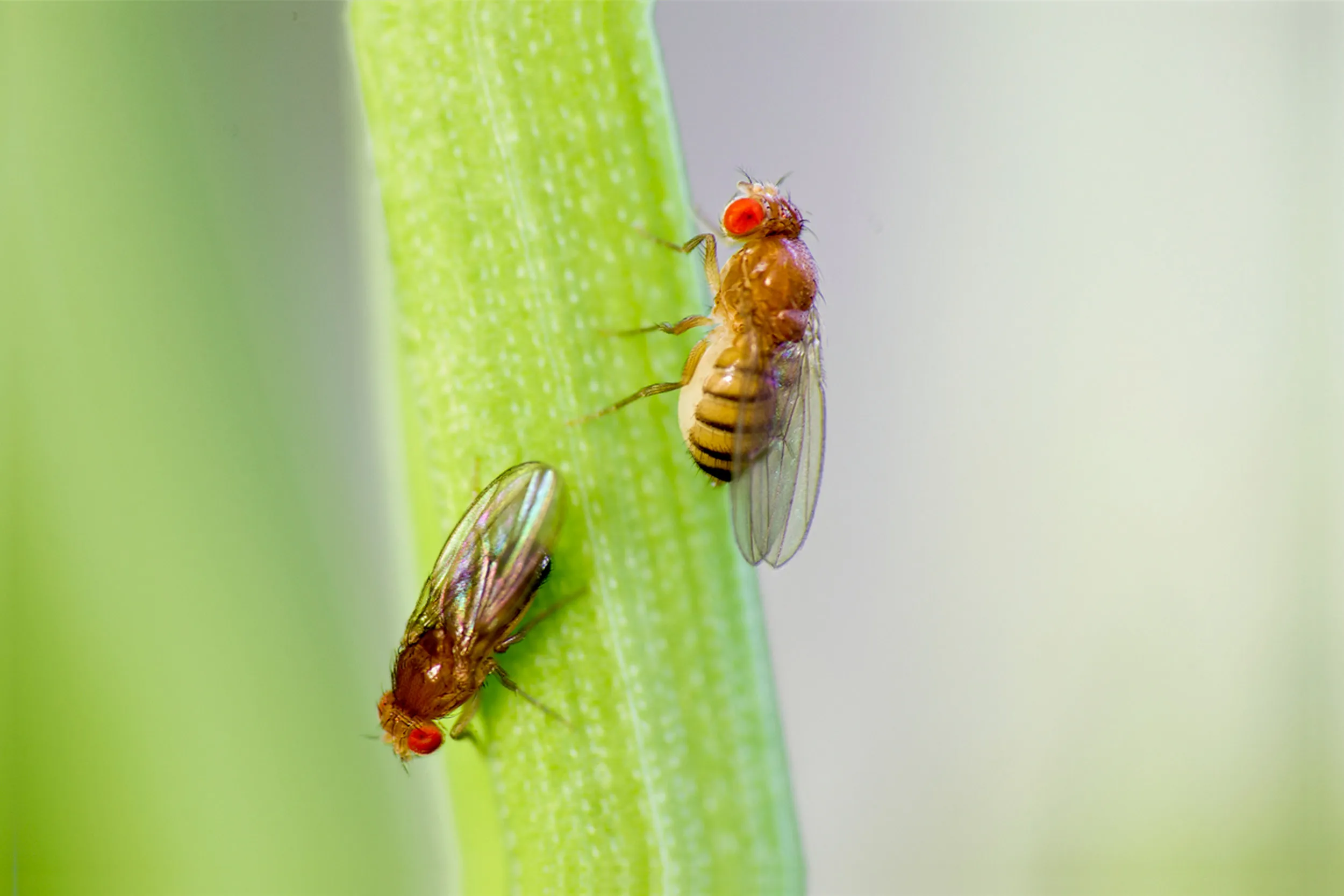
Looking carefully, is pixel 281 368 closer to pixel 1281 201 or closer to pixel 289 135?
pixel 289 135

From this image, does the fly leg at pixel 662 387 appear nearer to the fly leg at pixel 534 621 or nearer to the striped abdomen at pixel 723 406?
the striped abdomen at pixel 723 406

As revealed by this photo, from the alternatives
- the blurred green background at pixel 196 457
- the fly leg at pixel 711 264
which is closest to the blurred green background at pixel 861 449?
the blurred green background at pixel 196 457

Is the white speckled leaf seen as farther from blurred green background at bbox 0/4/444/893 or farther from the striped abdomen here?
blurred green background at bbox 0/4/444/893

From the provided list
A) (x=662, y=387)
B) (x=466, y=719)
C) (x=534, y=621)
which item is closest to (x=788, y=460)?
(x=662, y=387)

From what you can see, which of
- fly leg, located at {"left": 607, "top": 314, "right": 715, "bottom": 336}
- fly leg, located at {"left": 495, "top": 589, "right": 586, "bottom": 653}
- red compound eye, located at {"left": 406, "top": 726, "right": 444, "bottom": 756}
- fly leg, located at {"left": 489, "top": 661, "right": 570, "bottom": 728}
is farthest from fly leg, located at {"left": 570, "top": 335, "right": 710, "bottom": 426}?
→ red compound eye, located at {"left": 406, "top": 726, "right": 444, "bottom": 756}

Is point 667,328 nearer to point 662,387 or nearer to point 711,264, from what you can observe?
point 662,387
